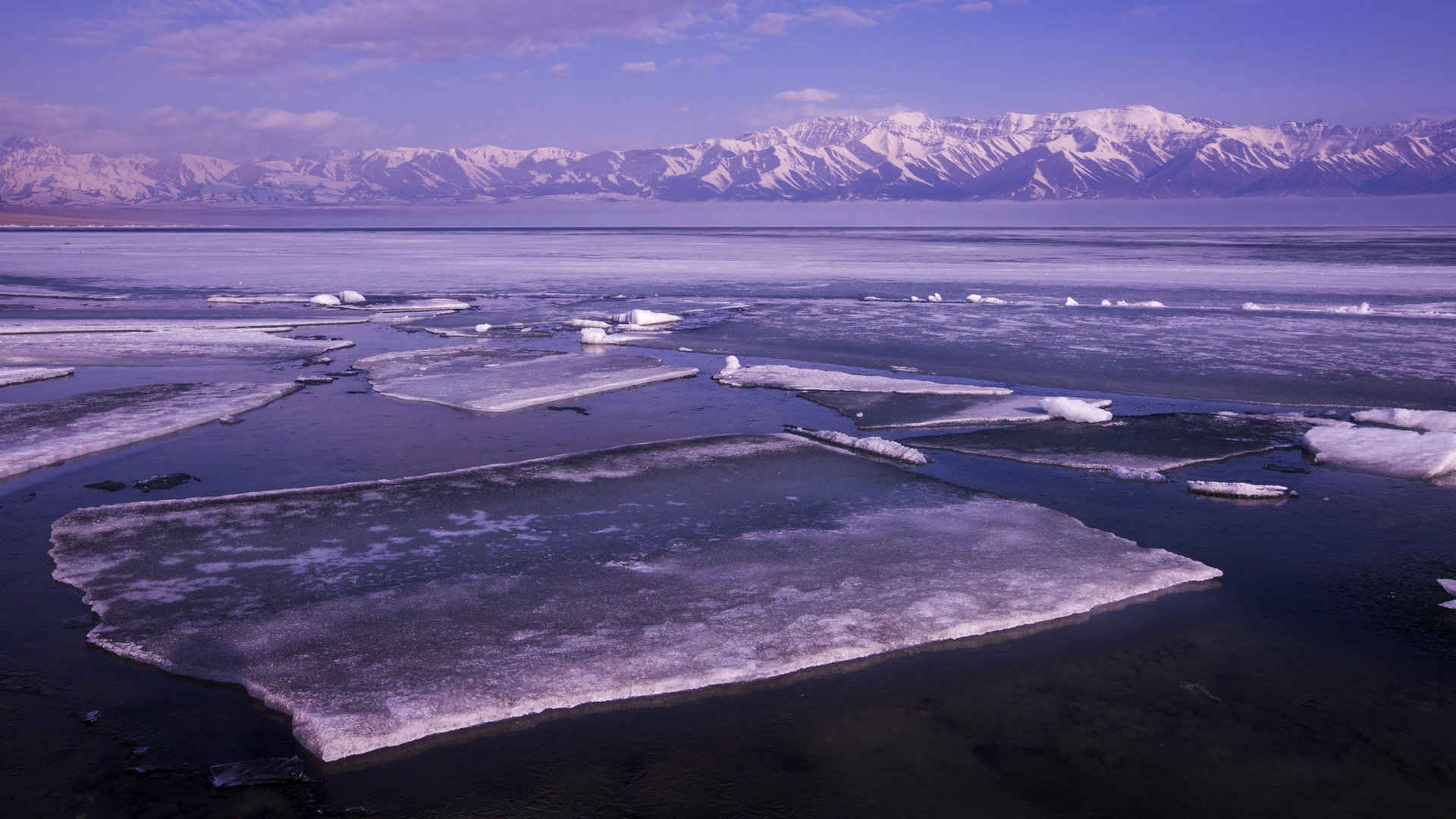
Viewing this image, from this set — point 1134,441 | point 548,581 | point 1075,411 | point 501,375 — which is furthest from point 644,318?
point 548,581

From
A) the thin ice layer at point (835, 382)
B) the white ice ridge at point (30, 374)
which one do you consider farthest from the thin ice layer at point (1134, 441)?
the white ice ridge at point (30, 374)

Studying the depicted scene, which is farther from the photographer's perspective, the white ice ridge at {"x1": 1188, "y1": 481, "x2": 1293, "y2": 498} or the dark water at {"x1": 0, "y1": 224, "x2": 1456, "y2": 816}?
the white ice ridge at {"x1": 1188, "y1": 481, "x2": 1293, "y2": 498}

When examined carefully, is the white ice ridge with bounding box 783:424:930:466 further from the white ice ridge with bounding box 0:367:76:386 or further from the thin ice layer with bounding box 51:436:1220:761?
the white ice ridge with bounding box 0:367:76:386

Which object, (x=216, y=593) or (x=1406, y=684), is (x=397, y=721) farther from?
(x=1406, y=684)

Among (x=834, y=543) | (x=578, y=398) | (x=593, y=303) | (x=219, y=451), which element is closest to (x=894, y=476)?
(x=834, y=543)

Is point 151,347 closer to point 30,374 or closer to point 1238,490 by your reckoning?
point 30,374

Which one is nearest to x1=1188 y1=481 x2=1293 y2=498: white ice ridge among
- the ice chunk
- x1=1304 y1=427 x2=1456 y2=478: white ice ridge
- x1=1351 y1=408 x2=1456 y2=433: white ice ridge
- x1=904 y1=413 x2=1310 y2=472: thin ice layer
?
x1=904 y1=413 x2=1310 y2=472: thin ice layer
